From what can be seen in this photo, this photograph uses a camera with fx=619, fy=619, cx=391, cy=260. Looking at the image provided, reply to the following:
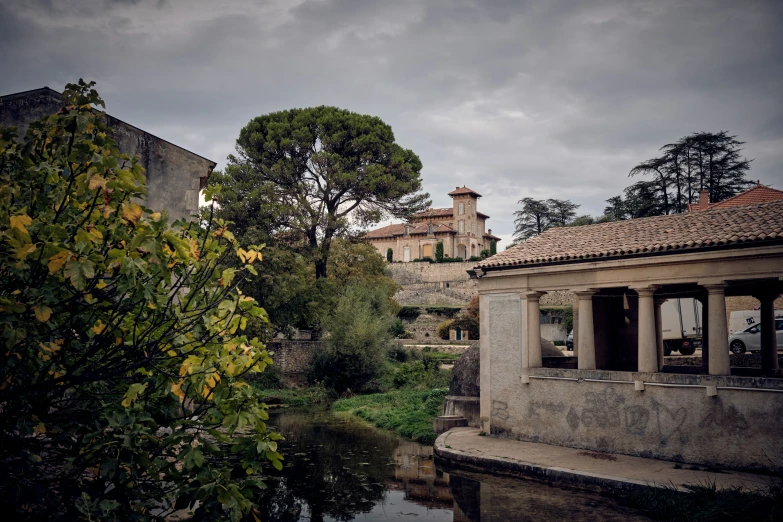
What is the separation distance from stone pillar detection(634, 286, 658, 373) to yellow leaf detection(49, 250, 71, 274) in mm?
12476

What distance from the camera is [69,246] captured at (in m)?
3.72

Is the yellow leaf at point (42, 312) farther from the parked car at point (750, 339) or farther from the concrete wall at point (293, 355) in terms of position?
the concrete wall at point (293, 355)

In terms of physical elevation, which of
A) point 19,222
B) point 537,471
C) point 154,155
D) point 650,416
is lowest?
point 537,471

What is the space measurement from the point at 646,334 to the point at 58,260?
12.7 m

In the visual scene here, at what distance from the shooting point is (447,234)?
7819cm

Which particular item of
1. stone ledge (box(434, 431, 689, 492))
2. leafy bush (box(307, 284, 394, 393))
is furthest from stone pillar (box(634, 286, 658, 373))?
leafy bush (box(307, 284, 394, 393))

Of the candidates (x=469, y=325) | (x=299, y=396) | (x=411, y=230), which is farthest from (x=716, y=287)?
(x=411, y=230)

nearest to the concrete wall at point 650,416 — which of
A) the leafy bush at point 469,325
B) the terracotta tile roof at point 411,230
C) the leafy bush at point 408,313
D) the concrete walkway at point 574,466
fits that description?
the concrete walkway at point 574,466

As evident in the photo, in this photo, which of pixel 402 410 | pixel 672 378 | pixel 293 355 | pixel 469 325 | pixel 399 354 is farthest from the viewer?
pixel 469 325

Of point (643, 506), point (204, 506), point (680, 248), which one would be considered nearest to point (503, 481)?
point (643, 506)

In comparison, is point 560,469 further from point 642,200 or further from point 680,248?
point 642,200

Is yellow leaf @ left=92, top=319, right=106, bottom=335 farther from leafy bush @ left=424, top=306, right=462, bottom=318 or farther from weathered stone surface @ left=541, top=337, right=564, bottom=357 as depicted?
leafy bush @ left=424, top=306, right=462, bottom=318

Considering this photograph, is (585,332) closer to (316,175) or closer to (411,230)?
(316,175)

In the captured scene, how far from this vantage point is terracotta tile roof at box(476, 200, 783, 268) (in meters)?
12.3
